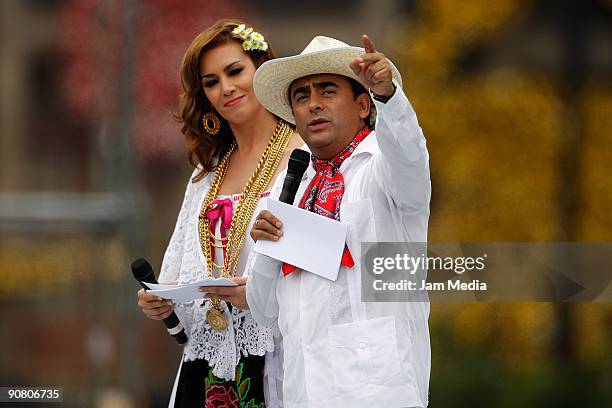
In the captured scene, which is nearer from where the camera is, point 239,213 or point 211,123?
point 239,213

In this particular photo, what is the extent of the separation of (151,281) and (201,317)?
34 centimetres

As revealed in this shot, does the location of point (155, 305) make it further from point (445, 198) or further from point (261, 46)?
point (445, 198)

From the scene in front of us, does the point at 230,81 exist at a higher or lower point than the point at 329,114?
higher

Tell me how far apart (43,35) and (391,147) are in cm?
1231

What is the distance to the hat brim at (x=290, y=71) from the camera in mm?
3225

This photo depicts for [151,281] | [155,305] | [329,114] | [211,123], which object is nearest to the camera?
[329,114]

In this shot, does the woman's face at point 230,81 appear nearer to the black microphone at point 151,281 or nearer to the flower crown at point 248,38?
the flower crown at point 248,38

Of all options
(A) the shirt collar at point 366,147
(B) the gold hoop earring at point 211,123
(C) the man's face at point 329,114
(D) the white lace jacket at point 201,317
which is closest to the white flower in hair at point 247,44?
(B) the gold hoop earring at point 211,123

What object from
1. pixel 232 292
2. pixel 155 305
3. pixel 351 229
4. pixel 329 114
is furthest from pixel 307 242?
pixel 155 305

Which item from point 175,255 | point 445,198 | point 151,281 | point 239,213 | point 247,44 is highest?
point 445,198

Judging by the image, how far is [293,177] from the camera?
327cm

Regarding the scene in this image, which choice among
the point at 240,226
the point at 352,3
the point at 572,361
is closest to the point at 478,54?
the point at 572,361

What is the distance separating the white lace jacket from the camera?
3773 mm

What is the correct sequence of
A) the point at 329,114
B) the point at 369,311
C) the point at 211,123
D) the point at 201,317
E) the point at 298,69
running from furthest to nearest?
the point at 211,123 → the point at 201,317 → the point at 298,69 → the point at 329,114 → the point at 369,311
